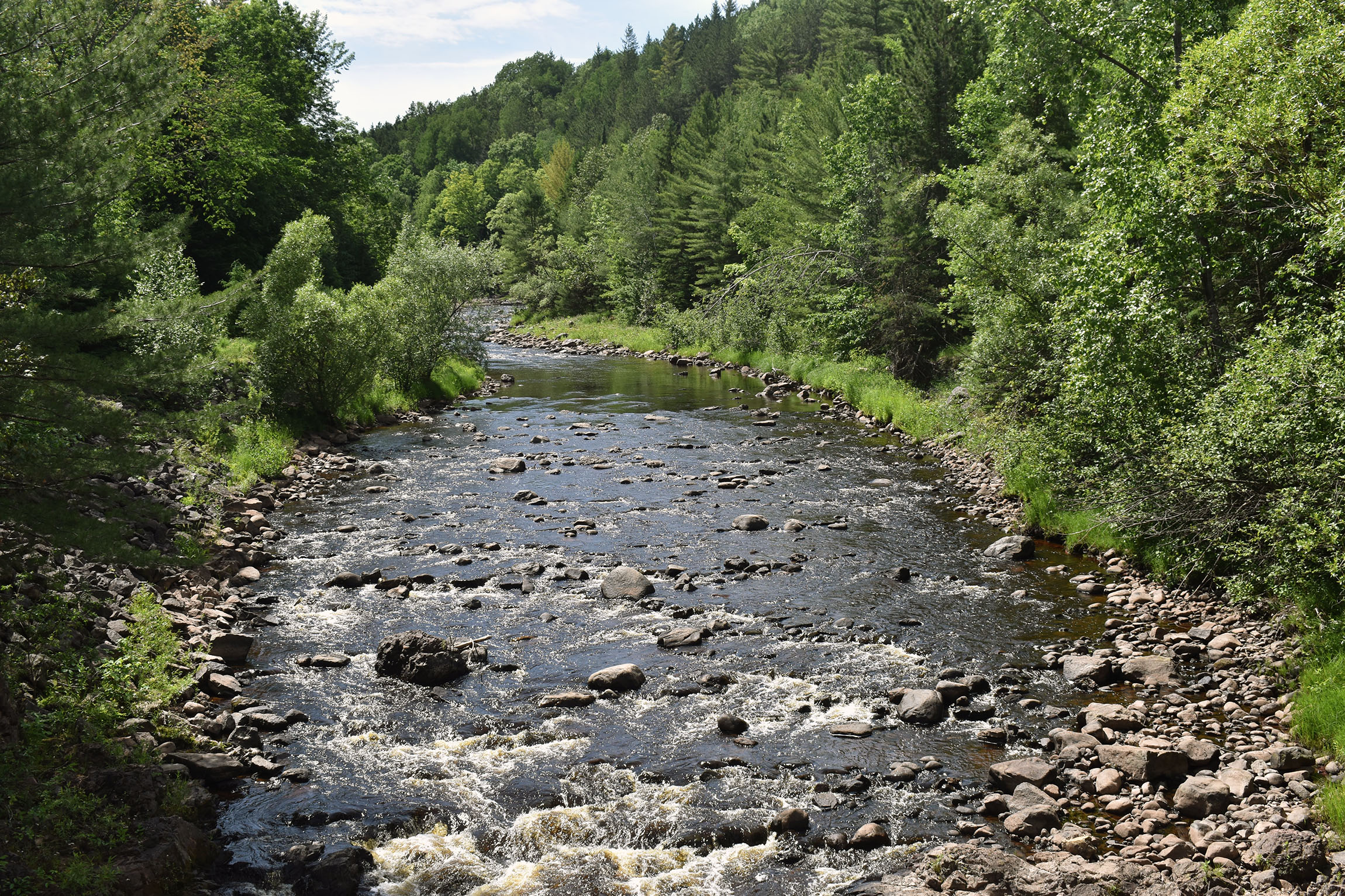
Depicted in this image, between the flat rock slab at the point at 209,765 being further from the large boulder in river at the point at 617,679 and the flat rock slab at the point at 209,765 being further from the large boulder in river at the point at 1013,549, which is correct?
the large boulder in river at the point at 1013,549

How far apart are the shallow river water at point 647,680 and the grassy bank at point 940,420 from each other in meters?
1.34

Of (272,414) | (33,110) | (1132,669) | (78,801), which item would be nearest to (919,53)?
(272,414)

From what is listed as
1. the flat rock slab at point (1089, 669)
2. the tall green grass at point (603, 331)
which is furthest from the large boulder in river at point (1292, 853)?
the tall green grass at point (603, 331)

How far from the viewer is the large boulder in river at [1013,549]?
19562 mm

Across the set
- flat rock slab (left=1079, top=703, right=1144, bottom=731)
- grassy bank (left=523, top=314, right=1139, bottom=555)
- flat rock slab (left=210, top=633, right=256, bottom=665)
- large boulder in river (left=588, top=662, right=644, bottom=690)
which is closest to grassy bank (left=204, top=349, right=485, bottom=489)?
flat rock slab (left=210, top=633, right=256, bottom=665)

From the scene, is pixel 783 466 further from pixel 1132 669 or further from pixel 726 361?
pixel 726 361

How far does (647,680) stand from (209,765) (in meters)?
6.19

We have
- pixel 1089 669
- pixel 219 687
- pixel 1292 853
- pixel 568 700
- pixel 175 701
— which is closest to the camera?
pixel 1292 853

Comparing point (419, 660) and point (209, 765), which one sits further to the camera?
point (419, 660)

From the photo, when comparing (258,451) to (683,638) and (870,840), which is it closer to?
(683,638)

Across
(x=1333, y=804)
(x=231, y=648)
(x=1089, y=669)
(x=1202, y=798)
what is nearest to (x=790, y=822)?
(x=1202, y=798)

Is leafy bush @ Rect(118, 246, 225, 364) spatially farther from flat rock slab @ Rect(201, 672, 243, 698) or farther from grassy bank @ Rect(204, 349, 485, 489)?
flat rock slab @ Rect(201, 672, 243, 698)

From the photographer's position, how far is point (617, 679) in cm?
1377

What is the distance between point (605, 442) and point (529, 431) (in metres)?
3.82
